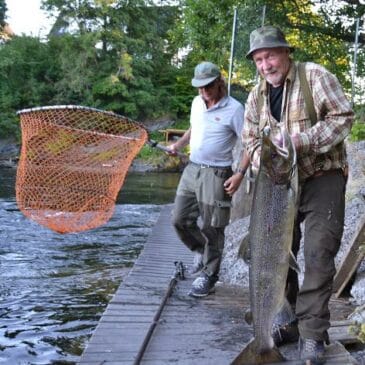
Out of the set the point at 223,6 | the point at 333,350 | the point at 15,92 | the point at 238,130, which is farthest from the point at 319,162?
the point at 15,92

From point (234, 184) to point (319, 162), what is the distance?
61.5 inches

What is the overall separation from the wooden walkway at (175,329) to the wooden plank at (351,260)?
89 cm

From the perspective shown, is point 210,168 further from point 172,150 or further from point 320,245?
point 320,245

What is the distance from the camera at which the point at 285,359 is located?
3.92 meters

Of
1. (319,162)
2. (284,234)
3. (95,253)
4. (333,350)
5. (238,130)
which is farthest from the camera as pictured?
(95,253)

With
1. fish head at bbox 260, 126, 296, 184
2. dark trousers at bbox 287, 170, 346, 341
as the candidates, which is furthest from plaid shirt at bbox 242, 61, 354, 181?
fish head at bbox 260, 126, 296, 184

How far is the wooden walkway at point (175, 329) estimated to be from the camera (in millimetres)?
4207

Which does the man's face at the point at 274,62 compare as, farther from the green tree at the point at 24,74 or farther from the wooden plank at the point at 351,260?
the green tree at the point at 24,74

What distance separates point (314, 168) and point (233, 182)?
1.55 meters

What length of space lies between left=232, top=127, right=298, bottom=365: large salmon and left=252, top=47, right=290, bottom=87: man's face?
528 millimetres

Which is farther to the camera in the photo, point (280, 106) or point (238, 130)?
point (238, 130)

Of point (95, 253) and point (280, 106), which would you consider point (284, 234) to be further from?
point (95, 253)

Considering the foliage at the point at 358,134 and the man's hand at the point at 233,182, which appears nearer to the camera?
the man's hand at the point at 233,182

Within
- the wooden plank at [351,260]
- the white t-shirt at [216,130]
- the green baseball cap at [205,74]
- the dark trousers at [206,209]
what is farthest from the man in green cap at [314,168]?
the wooden plank at [351,260]
